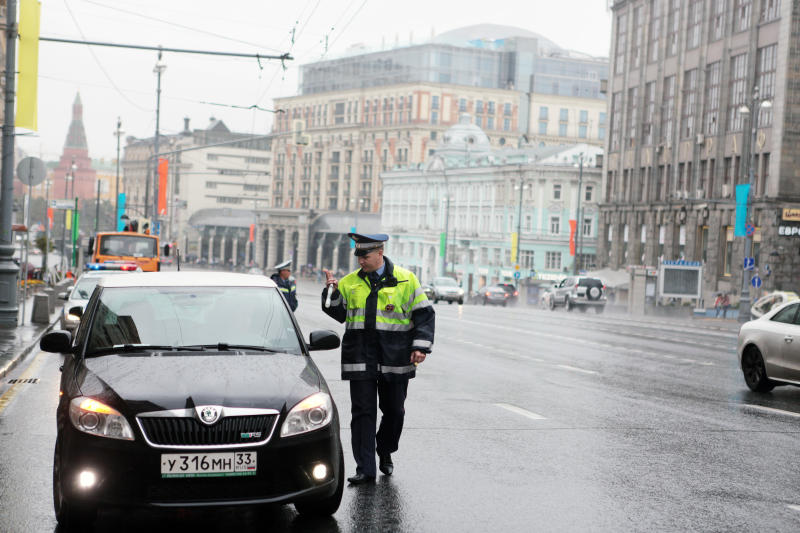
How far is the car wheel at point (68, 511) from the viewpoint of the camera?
6.40 meters

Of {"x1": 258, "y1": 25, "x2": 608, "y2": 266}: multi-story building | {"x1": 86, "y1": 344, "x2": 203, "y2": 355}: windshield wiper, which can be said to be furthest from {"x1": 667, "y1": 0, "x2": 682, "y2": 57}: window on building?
{"x1": 86, "y1": 344, "x2": 203, "y2": 355}: windshield wiper

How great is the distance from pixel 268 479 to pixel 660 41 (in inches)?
2884

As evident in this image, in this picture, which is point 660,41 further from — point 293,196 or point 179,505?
point 293,196

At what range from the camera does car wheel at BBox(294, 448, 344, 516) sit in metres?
6.88

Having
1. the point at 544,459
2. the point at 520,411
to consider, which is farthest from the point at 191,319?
the point at 520,411

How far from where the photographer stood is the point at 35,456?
9188 millimetres

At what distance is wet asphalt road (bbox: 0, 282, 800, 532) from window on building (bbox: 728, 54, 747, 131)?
48.7 metres

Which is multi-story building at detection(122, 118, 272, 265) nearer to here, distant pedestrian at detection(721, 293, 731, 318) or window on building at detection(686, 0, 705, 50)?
window on building at detection(686, 0, 705, 50)

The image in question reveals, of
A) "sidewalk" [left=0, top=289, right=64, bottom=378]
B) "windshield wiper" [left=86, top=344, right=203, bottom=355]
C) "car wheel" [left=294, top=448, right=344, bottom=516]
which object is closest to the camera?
"car wheel" [left=294, top=448, right=344, bottom=516]

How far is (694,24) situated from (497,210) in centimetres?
3575

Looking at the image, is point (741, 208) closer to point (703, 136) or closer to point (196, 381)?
point (703, 136)

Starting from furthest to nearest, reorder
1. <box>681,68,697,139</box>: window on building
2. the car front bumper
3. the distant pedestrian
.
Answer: <box>681,68,697,139</box>: window on building < the distant pedestrian < the car front bumper

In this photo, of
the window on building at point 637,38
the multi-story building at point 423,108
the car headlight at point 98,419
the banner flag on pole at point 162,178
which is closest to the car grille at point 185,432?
the car headlight at point 98,419

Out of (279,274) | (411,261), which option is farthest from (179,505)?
(411,261)
